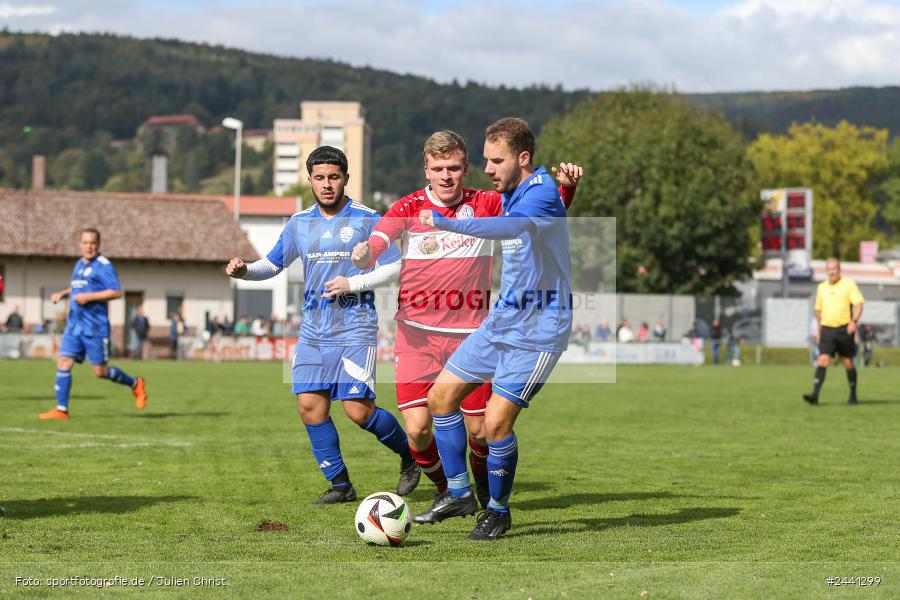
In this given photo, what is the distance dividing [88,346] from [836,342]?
36.5 ft

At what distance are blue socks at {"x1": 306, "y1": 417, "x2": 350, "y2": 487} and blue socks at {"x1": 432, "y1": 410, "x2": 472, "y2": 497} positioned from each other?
1289mm

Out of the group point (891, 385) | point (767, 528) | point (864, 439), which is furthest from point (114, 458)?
point (891, 385)

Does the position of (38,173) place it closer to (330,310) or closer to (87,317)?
(87,317)

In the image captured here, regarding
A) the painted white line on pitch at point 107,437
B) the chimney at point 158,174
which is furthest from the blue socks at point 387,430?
the chimney at point 158,174

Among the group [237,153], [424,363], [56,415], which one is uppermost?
[237,153]

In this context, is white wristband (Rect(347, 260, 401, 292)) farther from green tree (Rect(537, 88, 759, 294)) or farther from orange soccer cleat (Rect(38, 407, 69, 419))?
green tree (Rect(537, 88, 759, 294))

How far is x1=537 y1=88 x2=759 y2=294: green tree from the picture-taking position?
5416 centimetres

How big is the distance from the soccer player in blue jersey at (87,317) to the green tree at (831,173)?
7652 centimetres

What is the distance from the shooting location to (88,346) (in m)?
15.7

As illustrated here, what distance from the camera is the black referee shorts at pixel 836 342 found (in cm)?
1927

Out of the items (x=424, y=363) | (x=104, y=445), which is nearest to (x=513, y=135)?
(x=424, y=363)

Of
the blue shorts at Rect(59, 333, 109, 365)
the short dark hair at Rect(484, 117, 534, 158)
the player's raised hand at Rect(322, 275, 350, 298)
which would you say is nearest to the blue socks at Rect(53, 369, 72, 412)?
the blue shorts at Rect(59, 333, 109, 365)

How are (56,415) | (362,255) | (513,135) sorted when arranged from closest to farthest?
(513,135)
(362,255)
(56,415)

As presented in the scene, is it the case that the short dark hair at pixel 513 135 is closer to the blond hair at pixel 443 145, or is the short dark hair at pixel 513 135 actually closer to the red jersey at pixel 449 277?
the blond hair at pixel 443 145
